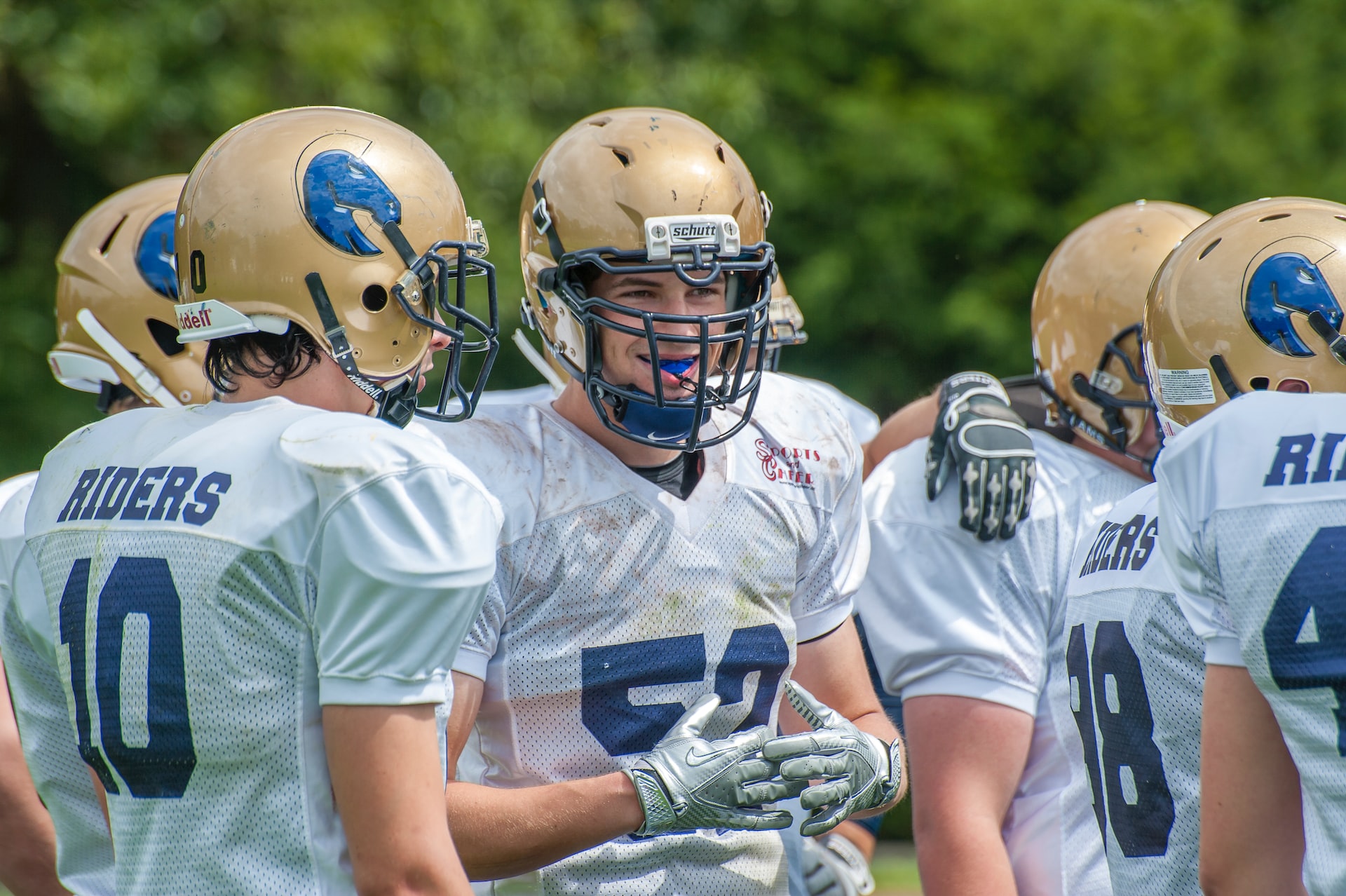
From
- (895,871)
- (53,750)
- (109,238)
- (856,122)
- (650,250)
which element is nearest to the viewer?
(53,750)

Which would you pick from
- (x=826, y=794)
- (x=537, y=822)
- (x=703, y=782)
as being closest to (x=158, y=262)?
(x=537, y=822)

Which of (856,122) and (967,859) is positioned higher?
(967,859)

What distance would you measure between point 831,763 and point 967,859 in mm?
603

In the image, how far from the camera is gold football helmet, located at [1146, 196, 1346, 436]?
2.25m

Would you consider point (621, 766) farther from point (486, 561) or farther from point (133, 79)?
point (133, 79)

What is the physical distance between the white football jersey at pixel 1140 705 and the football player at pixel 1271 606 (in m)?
0.19

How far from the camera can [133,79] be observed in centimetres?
805

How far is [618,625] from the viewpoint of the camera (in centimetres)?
A: 245

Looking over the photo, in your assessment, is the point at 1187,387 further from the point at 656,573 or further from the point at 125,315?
the point at 125,315

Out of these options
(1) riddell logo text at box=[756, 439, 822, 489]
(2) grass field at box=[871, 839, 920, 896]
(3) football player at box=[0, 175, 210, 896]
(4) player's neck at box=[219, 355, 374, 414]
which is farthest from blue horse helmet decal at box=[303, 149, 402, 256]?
(2) grass field at box=[871, 839, 920, 896]

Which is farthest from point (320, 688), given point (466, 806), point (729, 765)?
point (729, 765)

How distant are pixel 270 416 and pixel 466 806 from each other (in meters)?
0.72

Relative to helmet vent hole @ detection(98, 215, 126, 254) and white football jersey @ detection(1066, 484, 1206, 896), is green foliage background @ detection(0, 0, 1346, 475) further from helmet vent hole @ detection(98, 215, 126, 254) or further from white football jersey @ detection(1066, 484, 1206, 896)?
white football jersey @ detection(1066, 484, 1206, 896)

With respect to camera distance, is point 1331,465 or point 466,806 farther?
point 466,806
